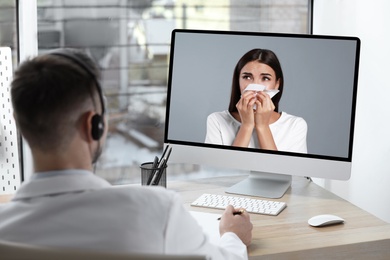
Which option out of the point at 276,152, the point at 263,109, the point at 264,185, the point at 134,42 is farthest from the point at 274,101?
the point at 134,42

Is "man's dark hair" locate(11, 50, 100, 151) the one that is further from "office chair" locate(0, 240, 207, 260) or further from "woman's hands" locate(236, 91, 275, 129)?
"woman's hands" locate(236, 91, 275, 129)

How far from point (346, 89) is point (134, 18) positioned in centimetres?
98

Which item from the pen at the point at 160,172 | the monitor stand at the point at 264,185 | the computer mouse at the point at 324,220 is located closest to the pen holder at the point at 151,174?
the pen at the point at 160,172

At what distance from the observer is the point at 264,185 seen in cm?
217

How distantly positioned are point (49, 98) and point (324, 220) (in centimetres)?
97

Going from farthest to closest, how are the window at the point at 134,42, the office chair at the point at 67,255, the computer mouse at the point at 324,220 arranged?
the window at the point at 134,42 < the computer mouse at the point at 324,220 < the office chair at the point at 67,255

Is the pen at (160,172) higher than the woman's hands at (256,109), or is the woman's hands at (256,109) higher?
the woman's hands at (256,109)

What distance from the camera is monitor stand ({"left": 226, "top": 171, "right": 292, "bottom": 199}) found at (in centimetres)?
210

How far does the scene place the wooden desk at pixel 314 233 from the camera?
1.67 m

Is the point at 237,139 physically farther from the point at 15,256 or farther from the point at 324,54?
the point at 15,256

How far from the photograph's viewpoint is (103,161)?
2666mm

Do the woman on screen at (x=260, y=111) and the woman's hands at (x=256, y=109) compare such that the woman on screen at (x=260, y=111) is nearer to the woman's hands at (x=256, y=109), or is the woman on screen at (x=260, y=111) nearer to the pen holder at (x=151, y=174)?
the woman's hands at (x=256, y=109)

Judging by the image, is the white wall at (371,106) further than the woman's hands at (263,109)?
Yes

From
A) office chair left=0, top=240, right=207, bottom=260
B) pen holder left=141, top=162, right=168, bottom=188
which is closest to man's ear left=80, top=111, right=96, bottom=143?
office chair left=0, top=240, right=207, bottom=260
